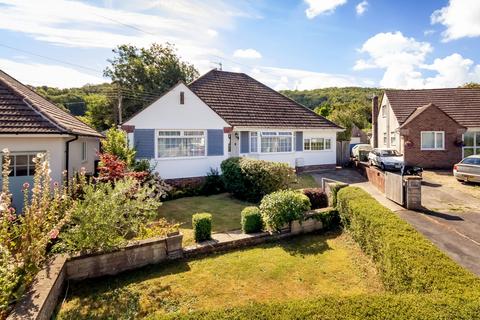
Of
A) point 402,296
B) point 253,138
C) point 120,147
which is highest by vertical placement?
point 253,138

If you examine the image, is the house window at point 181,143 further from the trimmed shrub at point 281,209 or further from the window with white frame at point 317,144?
the window with white frame at point 317,144

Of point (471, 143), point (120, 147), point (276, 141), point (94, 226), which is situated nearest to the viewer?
point (94, 226)

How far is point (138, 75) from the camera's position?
142 feet

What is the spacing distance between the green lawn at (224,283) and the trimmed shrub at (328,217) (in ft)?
5.71

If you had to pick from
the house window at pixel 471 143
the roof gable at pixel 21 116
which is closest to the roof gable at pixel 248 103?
the roof gable at pixel 21 116

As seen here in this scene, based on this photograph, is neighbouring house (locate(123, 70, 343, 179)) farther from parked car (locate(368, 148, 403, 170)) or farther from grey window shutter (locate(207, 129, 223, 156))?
parked car (locate(368, 148, 403, 170))

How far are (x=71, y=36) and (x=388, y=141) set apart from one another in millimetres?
27010

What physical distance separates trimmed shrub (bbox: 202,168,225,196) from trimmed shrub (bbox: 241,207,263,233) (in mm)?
6396

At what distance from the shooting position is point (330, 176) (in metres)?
19.6

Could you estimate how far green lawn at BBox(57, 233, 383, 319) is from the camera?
5523 millimetres

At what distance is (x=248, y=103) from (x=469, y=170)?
14604 mm

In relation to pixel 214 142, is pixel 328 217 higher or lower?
lower

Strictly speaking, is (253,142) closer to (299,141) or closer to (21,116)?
(299,141)

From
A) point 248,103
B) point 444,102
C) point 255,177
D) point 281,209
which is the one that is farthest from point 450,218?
point 444,102
